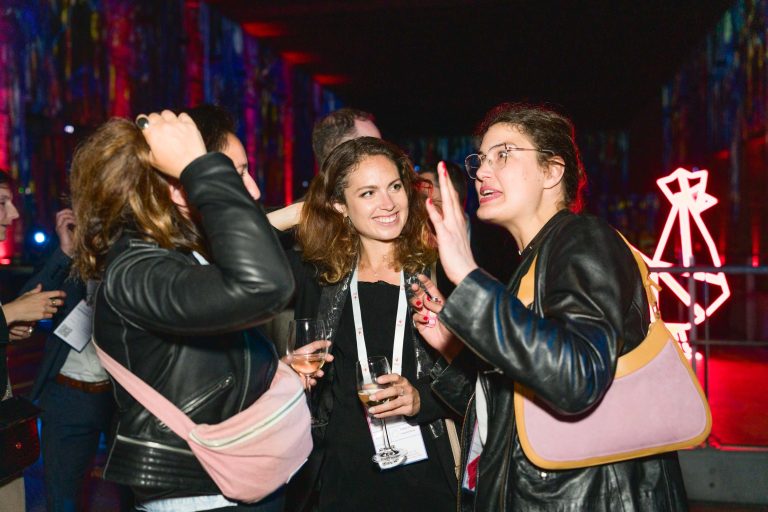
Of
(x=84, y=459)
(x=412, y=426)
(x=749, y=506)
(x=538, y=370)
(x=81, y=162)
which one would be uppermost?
(x=81, y=162)

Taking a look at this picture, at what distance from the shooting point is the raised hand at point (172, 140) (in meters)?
1.27

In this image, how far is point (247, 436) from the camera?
1.37m

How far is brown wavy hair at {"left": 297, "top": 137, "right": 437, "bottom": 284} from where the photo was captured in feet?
8.51

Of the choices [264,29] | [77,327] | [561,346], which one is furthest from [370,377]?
[264,29]

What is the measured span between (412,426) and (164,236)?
124 cm

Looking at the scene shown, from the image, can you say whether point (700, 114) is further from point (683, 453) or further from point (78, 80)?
point (78, 80)

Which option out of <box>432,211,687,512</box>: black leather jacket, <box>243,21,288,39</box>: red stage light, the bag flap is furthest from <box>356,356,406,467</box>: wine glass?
<box>243,21,288,39</box>: red stage light

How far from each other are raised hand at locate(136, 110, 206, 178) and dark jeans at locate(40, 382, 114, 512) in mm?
2395

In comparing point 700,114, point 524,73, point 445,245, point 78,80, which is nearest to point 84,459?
point 445,245

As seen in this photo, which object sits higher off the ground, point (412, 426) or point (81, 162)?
point (81, 162)

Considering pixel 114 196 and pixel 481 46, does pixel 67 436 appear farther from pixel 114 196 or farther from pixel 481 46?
pixel 481 46

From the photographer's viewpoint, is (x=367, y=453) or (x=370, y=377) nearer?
(x=370, y=377)

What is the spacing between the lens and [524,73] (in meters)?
13.7

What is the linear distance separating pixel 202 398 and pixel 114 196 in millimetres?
463
